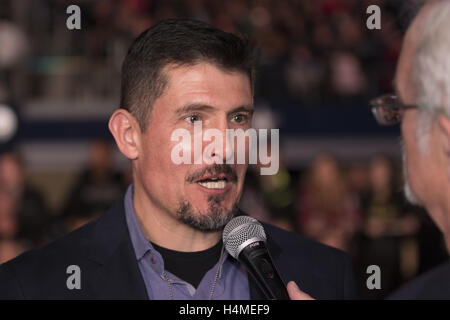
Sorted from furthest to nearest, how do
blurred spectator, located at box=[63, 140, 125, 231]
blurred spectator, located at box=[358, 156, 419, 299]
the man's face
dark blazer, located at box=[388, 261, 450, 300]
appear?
blurred spectator, located at box=[358, 156, 419, 299], blurred spectator, located at box=[63, 140, 125, 231], the man's face, dark blazer, located at box=[388, 261, 450, 300]

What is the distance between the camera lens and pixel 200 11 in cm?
1057

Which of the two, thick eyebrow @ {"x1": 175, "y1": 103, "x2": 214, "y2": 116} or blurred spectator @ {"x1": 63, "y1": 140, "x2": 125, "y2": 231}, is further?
blurred spectator @ {"x1": 63, "y1": 140, "x2": 125, "y2": 231}

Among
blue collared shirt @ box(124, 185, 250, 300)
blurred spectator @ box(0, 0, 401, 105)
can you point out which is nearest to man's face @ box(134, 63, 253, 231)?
blue collared shirt @ box(124, 185, 250, 300)

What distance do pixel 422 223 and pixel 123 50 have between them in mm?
5458

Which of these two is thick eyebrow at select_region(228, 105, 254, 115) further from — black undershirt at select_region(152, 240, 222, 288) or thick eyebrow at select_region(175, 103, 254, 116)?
black undershirt at select_region(152, 240, 222, 288)

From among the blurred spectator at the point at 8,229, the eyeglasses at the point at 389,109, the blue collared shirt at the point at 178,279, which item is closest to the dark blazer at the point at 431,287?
the eyeglasses at the point at 389,109

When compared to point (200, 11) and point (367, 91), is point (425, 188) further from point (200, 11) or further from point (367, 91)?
point (200, 11)

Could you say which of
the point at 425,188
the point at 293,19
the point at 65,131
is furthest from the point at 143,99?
the point at 293,19

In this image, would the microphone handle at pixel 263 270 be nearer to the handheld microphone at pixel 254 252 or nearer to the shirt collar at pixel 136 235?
the handheld microphone at pixel 254 252

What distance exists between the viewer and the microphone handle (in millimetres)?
1844

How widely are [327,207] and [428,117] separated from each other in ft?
15.3

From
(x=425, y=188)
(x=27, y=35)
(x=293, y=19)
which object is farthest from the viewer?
(x=293, y=19)

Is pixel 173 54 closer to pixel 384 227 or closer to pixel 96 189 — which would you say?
pixel 96 189

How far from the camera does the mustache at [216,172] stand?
212cm
